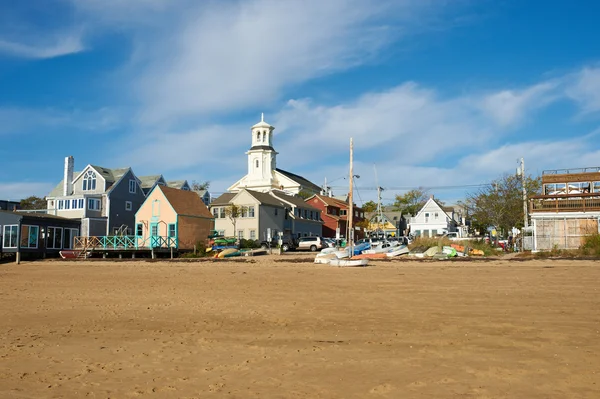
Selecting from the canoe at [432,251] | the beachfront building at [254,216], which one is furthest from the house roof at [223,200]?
the canoe at [432,251]

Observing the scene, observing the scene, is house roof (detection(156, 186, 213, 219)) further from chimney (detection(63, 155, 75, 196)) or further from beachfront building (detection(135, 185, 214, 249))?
chimney (detection(63, 155, 75, 196))

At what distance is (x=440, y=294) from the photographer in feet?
52.1

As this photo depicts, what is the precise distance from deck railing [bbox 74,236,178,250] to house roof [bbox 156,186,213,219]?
3810 mm

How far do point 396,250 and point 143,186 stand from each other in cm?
4258

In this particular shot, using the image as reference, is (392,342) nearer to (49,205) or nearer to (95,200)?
(95,200)

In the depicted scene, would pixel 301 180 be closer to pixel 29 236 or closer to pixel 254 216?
pixel 254 216

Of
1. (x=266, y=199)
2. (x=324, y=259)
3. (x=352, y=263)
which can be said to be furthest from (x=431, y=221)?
(x=352, y=263)

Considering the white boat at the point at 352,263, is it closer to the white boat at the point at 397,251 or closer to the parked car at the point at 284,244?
the white boat at the point at 397,251

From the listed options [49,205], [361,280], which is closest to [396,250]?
[361,280]

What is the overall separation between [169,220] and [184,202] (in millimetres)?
3322

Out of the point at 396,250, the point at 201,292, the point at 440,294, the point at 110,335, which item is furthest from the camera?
the point at 396,250

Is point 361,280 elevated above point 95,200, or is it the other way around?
point 95,200

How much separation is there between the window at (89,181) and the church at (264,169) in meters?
31.5

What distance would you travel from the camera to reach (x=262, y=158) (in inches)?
3708
